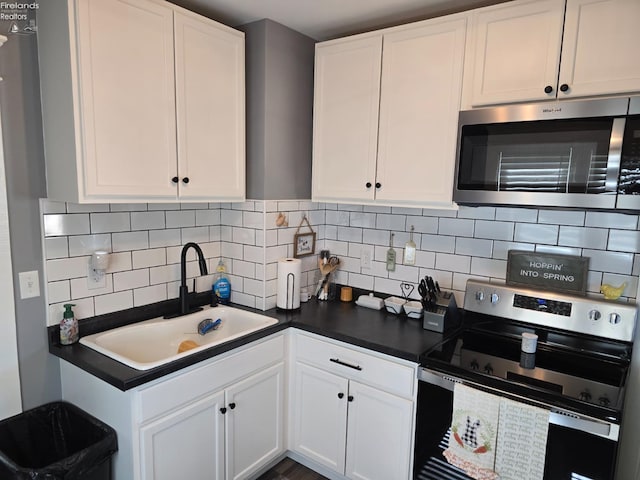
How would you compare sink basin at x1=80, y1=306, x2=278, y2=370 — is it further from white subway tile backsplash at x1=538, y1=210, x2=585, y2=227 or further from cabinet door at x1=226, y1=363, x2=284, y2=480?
white subway tile backsplash at x1=538, y1=210, x2=585, y2=227

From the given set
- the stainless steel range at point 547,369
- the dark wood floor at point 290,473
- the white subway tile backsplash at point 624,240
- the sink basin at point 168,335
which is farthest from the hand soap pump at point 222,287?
the white subway tile backsplash at point 624,240

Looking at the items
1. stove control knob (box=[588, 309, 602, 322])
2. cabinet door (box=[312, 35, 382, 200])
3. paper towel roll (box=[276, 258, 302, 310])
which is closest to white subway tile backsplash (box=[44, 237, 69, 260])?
paper towel roll (box=[276, 258, 302, 310])

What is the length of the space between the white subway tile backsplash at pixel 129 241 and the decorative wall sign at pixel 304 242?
0.82 m

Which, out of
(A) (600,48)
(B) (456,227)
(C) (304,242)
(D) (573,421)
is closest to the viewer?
(D) (573,421)

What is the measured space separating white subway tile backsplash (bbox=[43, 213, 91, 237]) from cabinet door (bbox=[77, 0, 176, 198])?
0.97 ft

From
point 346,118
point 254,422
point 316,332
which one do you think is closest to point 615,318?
point 316,332

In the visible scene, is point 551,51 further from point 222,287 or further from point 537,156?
point 222,287

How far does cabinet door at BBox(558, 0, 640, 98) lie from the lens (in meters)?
1.49

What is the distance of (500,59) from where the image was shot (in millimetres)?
1757

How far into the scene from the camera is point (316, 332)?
82.8 inches

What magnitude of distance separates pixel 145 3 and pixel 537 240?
2.03 m

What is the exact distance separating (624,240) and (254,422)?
1895 millimetres

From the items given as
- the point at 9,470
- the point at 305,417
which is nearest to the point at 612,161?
the point at 305,417

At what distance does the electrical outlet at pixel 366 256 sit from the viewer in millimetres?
2564
